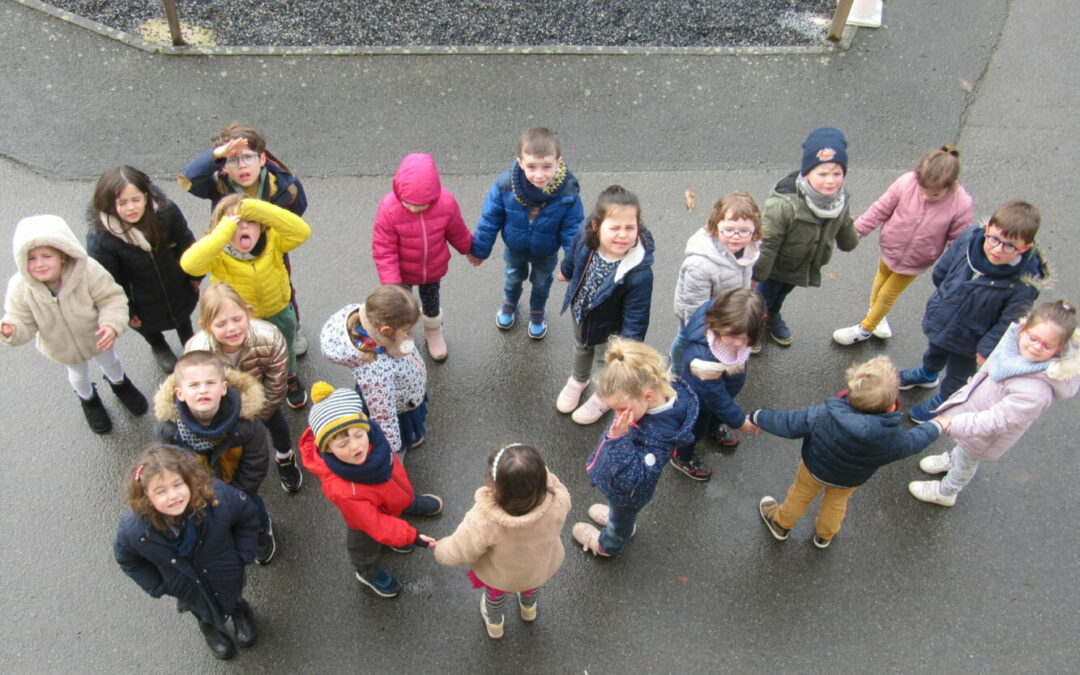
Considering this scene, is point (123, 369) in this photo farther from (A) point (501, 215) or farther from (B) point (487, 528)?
(B) point (487, 528)

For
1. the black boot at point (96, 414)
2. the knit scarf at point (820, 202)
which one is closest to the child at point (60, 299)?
the black boot at point (96, 414)

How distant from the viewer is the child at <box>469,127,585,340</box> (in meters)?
4.46

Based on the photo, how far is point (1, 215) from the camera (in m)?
5.95

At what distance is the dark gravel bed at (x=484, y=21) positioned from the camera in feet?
24.3

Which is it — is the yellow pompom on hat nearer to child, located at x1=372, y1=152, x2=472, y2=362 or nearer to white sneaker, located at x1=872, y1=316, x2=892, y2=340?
child, located at x1=372, y1=152, x2=472, y2=362

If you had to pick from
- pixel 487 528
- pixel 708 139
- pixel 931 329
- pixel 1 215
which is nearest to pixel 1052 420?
A: pixel 931 329

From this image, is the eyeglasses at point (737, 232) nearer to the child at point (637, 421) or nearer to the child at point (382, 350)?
the child at point (637, 421)

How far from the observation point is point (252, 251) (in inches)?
168

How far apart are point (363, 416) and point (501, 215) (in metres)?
1.96

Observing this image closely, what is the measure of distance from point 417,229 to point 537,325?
1254mm

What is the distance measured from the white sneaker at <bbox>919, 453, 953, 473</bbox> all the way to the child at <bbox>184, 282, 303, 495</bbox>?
3.84 metres

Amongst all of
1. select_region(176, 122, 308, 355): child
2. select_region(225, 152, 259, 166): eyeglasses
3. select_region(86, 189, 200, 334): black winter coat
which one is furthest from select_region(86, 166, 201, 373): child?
select_region(225, 152, 259, 166): eyeglasses

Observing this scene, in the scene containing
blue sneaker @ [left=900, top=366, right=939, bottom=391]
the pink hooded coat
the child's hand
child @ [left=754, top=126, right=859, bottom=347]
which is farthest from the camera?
blue sneaker @ [left=900, top=366, right=939, bottom=391]

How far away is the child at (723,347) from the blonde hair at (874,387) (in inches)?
20.2
